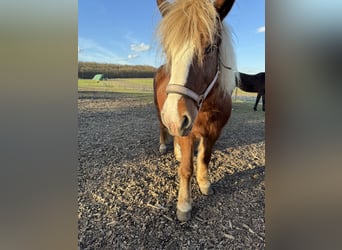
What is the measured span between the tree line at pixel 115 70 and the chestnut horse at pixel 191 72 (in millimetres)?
48

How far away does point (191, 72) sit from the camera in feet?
1.77

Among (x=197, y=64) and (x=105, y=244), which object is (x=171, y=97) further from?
(x=105, y=244)

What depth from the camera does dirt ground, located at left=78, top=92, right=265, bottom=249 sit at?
671 millimetres

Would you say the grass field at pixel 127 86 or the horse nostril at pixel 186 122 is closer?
the horse nostril at pixel 186 122

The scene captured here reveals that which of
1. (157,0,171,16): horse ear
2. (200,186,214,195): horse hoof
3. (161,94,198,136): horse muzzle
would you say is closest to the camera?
(161,94,198,136): horse muzzle

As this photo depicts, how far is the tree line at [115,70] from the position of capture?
0.65 metres

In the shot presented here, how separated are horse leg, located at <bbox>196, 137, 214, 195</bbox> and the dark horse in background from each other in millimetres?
209

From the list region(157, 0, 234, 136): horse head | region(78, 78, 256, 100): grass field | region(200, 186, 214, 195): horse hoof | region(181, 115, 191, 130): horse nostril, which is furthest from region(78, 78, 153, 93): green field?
region(200, 186, 214, 195): horse hoof

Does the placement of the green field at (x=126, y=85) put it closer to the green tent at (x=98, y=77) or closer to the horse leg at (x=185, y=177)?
the green tent at (x=98, y=77)

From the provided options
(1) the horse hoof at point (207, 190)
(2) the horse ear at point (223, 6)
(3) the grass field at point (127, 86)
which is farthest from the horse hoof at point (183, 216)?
(2) the horse ear at point (223, 6)

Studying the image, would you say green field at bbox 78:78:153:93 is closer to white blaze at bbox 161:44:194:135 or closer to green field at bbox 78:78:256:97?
green field at bbox 78:78:256:97

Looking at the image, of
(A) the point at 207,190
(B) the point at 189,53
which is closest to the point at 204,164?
(A) the point at 207,190

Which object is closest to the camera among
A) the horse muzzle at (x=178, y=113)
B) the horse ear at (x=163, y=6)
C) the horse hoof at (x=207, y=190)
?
the horse muzzle at (x=178, y=113)
